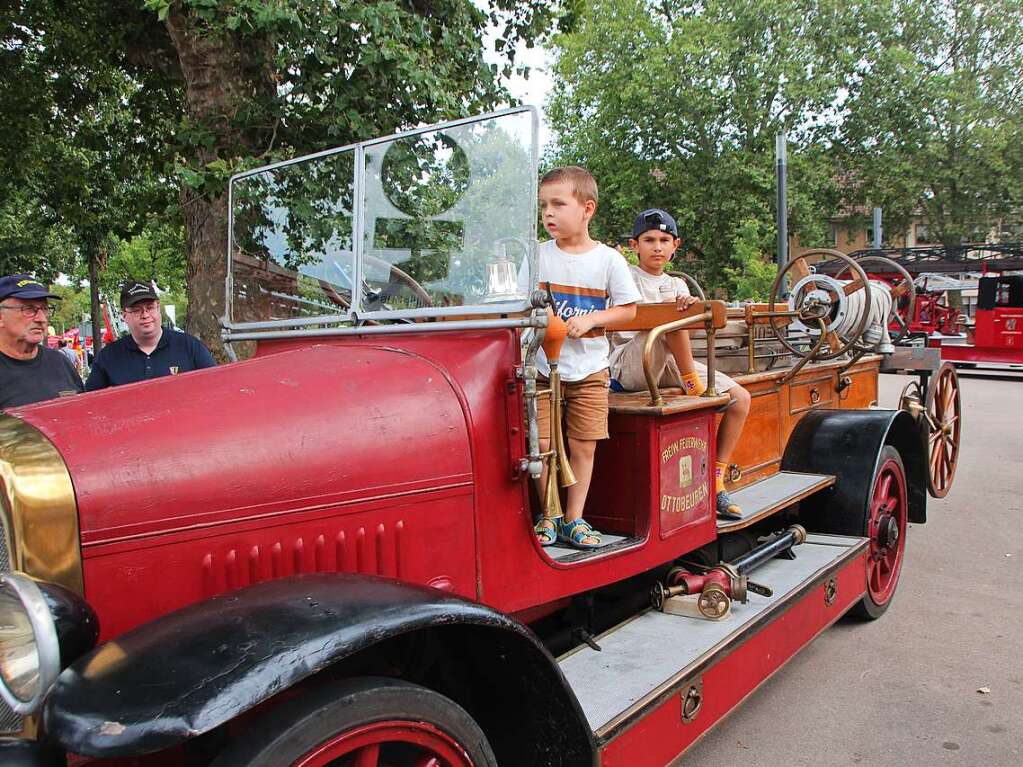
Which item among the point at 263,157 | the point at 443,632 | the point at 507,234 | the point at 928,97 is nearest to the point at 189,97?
the point at 263,157

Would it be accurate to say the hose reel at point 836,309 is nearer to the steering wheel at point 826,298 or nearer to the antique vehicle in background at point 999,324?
the steering wheel at point 826,298

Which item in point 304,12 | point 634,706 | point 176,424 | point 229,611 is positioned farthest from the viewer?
point 304,12

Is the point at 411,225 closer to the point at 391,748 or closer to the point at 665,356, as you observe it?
the point at 665,356

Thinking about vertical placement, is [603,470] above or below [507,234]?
below

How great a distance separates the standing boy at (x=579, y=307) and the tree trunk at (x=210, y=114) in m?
3.70

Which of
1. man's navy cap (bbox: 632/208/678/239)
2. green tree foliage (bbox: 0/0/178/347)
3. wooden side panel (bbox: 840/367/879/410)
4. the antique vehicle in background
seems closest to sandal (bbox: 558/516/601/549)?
man's navy cap (bbox: 632/208/678/239)

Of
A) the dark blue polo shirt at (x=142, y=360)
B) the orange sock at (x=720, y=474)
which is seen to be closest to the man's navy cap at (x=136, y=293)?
the dark blue polo shirt at (x=142, y=360)

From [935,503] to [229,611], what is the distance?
23.2ft

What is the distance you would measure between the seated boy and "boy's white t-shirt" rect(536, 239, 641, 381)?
1.96 feet

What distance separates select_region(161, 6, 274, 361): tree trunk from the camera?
19.3ft

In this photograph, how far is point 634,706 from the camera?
2314mm

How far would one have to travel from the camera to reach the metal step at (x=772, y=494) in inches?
138

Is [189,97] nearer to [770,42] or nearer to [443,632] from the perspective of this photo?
[443,632]

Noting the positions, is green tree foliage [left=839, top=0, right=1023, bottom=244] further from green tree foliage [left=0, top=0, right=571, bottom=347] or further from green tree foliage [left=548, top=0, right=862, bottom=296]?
green tree foliage [left=0, top=0, right=571, bottom=347]
